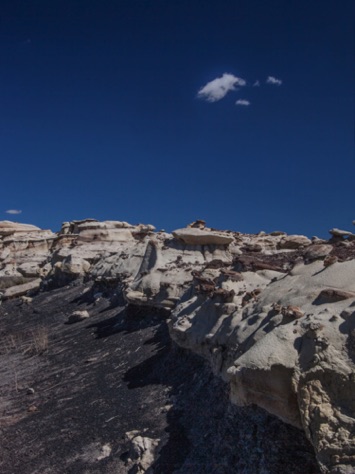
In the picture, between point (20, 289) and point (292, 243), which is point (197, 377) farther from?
point (20, 289)

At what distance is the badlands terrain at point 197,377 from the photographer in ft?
14.0

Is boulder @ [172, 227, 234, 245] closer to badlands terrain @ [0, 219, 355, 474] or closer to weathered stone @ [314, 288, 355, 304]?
badlands terrain @ [0, 219, 355, 474]

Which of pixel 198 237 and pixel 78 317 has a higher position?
pixel 198 237

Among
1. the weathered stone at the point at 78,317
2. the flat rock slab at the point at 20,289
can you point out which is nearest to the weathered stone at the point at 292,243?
the weathered stone at the point at 78,317

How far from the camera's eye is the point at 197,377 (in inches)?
288

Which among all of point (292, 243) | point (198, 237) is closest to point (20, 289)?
point (198, 237)

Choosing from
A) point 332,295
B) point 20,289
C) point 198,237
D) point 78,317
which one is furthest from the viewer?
point 20,289

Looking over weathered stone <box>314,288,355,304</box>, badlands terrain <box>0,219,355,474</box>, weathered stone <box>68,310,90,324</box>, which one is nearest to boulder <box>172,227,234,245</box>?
badlands terrain <box>0,219,355,474</box>

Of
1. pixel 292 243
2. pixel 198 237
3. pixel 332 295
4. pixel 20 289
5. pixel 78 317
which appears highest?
pixel 292 243

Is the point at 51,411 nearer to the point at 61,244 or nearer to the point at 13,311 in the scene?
the point at 13,311

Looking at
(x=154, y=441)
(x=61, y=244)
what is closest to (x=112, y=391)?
(x=154, y=441)

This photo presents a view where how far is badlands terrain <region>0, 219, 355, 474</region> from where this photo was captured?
4.25 meters

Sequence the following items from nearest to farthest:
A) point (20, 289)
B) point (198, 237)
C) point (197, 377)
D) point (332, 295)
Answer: point (332, 295)
point (197, 377)
point (198, 237)
point (20, 289)

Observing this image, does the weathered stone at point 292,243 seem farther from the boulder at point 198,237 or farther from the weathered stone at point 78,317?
the weathered stone at point 78,317
